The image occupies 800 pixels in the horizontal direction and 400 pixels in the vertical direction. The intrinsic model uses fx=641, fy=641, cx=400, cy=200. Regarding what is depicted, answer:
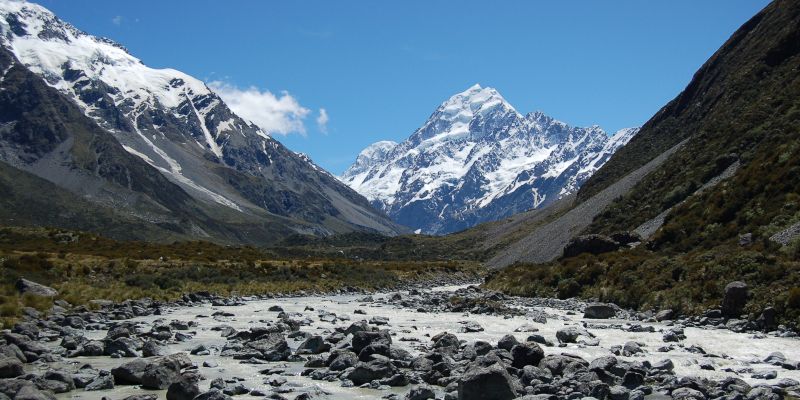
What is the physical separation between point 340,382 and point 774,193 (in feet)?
134

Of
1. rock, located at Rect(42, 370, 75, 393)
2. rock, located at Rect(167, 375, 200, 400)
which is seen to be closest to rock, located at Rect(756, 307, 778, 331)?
rock, located at Rect(167, 375, 200, 400)

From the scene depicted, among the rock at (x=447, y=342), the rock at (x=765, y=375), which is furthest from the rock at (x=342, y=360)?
the rock at (x=765, y=375)

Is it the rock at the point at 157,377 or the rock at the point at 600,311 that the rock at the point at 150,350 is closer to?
the rock at the point at 157,377

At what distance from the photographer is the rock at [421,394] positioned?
17.0 m

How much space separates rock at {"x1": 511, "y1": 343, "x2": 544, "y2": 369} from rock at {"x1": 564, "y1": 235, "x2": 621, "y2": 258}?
50.6m

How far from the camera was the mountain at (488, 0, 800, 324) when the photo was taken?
3591 centimetres

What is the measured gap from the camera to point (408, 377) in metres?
20.1

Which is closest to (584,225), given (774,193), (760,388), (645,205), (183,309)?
(645,205)

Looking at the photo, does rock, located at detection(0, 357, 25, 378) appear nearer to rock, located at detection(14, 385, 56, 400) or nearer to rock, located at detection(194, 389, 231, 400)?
rock, located at detection(14, 385, 56, 400)

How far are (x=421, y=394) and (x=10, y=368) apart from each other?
1169cm

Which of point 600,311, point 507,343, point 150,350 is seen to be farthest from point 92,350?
point 600,311

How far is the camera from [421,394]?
17.0 meters

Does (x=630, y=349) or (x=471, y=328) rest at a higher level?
(x=630, y=349)

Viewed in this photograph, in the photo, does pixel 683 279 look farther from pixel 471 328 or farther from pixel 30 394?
pixel 30 394
